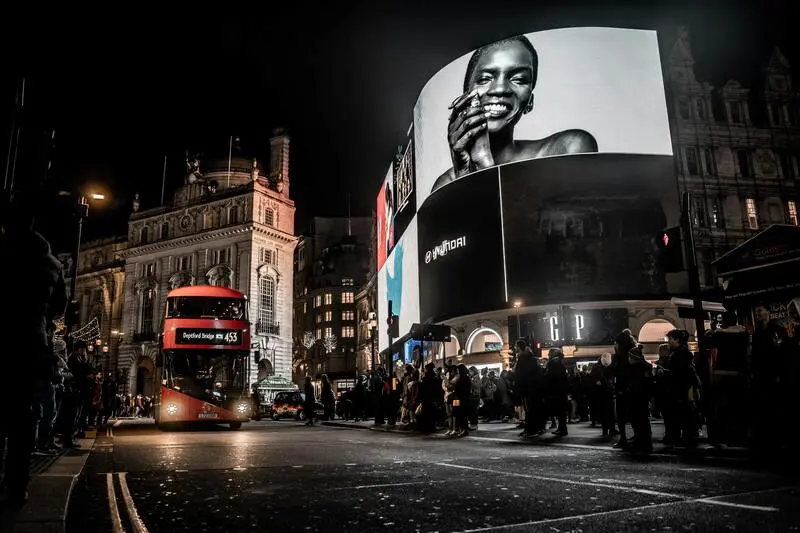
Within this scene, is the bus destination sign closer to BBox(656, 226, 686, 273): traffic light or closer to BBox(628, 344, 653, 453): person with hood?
BBox(628, 344, 653, 453): person with hood

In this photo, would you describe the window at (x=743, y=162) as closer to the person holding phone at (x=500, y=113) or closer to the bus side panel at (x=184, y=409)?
the person holding phone at (x=500, y=113)

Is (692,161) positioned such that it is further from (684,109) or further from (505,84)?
(505,84)

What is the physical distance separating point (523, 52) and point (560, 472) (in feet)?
106

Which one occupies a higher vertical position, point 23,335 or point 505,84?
→ point 505,84

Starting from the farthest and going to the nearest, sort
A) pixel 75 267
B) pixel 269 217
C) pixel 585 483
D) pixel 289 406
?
1. pixel 269 217
2. pixel 289 406
3. pixel 75 267
4. pixel 585 483

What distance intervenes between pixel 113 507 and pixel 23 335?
1477 millimetres

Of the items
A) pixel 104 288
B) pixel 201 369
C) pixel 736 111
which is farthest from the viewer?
pixel 104 288

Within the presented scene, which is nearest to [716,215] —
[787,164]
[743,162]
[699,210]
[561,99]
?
[699,210]

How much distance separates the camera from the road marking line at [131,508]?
373 centimetres

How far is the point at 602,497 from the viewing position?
462cm

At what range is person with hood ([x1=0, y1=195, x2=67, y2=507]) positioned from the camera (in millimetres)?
4180

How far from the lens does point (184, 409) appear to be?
1873 cm

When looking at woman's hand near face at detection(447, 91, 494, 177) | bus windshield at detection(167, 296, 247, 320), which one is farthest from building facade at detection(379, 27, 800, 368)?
bus windshield at detection(167, 296, 247, 320)

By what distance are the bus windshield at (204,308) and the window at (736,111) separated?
110 ft
